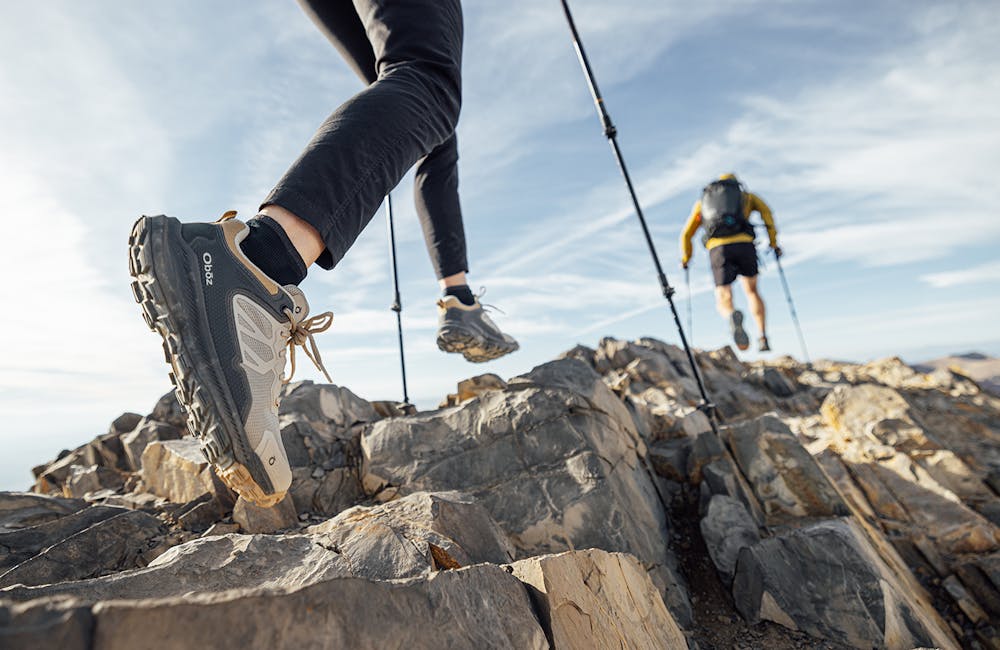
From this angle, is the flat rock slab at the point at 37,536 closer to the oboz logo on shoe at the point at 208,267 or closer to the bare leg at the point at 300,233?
the oboz logo on shoe at the point at 208,267

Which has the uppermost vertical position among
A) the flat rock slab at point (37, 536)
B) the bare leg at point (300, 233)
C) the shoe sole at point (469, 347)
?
the bare leg at point (300, 233)

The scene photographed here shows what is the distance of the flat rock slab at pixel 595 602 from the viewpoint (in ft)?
5.38

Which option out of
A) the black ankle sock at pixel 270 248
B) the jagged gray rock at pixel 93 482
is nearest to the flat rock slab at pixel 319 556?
the black ankle sock at pixel 270 248

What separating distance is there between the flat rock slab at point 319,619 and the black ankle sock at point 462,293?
2036mm

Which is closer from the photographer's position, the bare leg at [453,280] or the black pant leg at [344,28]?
the black pant leg at [344,28]

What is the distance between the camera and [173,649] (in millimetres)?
937

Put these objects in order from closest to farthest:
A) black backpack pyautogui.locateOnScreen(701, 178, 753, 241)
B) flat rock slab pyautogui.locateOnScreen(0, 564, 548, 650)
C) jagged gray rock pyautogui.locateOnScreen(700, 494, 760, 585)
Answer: flat rock slab pyautogui.locateOnScreen(0, 564, 548, 650) < jagged gray rock pyautogui.locateOnScreen(700, 494, 760, 585) < black backpack pyautogui.locateOnScreen(701, 178, 753, 241)

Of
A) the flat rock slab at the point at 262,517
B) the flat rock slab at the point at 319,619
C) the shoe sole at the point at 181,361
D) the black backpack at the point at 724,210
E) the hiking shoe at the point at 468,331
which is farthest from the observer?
the black backpack at the point at 724,210

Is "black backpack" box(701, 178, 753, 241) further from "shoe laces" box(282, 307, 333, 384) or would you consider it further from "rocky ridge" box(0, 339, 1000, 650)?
"shoe laces" box(282, 307, 333, 384)

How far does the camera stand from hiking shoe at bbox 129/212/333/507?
1.62m

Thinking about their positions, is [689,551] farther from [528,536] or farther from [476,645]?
[476,645]

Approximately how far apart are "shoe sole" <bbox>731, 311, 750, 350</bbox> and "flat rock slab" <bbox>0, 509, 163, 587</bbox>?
893cm

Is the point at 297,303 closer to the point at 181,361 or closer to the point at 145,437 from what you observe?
the point at 181,361

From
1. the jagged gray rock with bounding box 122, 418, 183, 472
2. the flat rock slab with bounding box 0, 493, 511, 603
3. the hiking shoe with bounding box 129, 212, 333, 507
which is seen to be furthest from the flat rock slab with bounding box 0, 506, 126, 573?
the jagged gray rock with bounding box 122, 418, 183, 472
